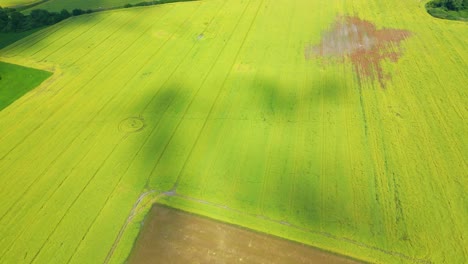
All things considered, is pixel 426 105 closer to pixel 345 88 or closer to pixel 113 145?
pixel 345 88

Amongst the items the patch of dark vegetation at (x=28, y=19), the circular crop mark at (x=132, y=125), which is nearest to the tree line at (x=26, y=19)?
the patch of dark vegetation at (x=28, y=19)

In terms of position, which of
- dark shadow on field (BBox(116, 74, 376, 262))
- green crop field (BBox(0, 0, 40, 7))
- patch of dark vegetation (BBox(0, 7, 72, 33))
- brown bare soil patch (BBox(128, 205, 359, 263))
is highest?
green crop field (BBox(0, 0, 40, 7))

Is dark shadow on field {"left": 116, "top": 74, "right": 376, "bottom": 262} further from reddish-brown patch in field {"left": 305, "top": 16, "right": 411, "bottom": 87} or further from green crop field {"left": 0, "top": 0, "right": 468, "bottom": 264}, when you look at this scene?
reddish-brown patch in field {"left": 305, "top": 16, "right": 411, "bottom": 87}

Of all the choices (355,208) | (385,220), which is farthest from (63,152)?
→ (385,220)

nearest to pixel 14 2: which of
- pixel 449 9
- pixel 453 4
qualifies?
pixel 449 9

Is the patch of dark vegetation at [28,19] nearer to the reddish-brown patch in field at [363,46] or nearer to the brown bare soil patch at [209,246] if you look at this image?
the reddish-brown patch in field at [363,46]

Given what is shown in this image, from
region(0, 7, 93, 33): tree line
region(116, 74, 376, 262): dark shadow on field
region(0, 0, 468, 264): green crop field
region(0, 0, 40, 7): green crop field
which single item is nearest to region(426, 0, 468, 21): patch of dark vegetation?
region(0, 0, 468, 264): green crop field
